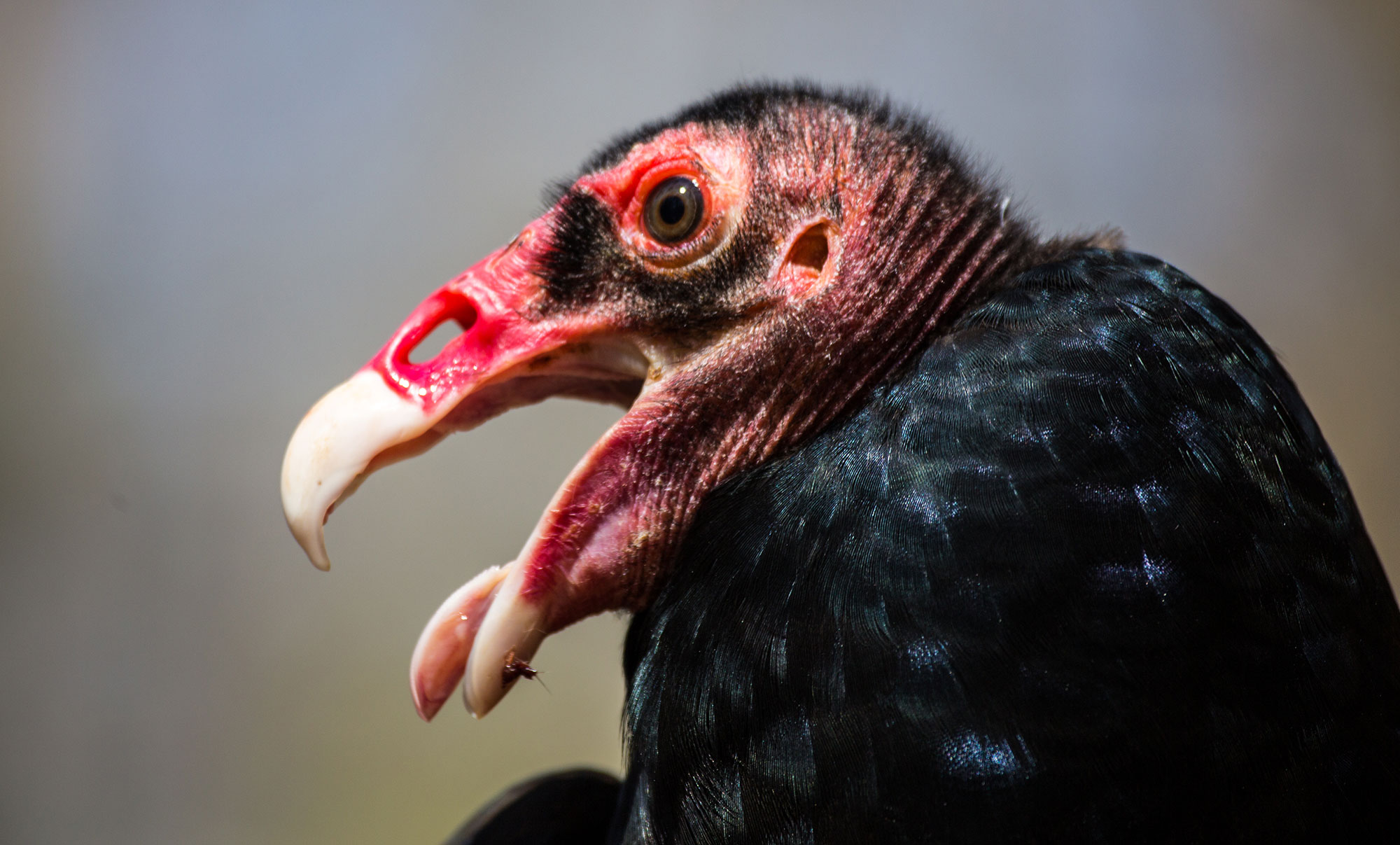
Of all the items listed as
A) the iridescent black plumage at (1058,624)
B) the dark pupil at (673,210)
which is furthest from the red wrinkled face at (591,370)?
the iridescent black plumage at (1058,624)

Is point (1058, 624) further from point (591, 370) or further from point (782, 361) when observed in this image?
point (591, 370)

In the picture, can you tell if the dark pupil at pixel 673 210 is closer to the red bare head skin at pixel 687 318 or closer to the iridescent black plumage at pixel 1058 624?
the red bare head skin at pixel 687 318

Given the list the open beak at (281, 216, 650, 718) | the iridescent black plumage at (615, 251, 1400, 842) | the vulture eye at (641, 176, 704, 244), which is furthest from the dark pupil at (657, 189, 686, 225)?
the iridescent black plumage at (615, 251, 1400, 842)

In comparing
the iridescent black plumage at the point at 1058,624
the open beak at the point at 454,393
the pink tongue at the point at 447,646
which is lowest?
the iridescent black plumage at the point at 1058,624

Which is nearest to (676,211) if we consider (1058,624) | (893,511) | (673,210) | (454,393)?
(673,210)

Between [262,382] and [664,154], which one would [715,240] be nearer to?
[664,154]

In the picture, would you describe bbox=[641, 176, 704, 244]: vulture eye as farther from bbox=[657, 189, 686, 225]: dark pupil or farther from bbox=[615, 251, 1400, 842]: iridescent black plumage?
bbox=[615, 251, 1400, 842]: iridescent black plumage
